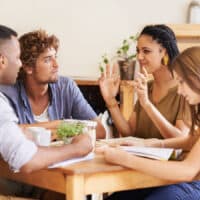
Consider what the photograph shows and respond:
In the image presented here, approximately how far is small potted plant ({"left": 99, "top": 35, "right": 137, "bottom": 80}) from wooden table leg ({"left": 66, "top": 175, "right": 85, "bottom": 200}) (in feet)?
7.23

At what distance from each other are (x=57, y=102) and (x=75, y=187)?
3.50ft

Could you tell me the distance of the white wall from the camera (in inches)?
148

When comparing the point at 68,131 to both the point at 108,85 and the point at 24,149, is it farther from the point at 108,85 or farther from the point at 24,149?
the point at 108,85

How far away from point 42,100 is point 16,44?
0.75 meters

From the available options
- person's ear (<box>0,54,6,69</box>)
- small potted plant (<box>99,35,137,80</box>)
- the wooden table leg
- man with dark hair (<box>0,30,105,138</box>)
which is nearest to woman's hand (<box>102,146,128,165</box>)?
the wooden table leg

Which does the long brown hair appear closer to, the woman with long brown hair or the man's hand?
the woman with long brown hair

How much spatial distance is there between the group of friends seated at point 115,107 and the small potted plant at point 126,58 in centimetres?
112

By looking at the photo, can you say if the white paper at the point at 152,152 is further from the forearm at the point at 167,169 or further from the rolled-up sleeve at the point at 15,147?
the rolled-up sleeve at the point at 15,147

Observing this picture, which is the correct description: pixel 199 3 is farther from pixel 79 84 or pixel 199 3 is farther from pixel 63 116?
pixel 63 116

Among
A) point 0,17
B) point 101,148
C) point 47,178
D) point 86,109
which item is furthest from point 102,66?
point 47,178

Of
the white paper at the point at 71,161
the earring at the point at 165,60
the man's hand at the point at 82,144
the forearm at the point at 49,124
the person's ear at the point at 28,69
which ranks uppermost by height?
the earring at the point at 165,60

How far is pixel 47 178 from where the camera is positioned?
1.74 meters

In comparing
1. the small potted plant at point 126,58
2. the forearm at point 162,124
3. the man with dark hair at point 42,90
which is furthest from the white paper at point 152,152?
the small potted plant at point 126,58

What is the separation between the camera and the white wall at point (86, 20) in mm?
3758
